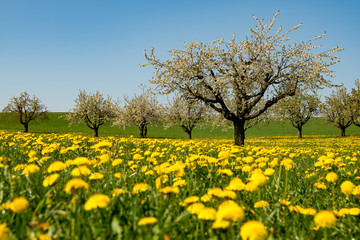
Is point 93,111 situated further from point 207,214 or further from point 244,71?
point 207,214

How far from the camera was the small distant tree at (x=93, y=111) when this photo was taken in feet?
112

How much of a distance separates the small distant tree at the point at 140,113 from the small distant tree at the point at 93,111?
1.49 m

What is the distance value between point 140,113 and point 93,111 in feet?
21.6

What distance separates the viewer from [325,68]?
15.3 metres

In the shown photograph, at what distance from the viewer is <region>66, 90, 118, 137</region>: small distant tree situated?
34.0 meters

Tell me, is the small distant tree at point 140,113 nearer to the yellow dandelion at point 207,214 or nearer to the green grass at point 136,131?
the green grass at point 136,131

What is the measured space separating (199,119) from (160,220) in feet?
109

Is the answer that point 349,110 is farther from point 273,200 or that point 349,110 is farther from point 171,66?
point 273,200

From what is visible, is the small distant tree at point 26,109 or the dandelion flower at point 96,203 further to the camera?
the small distant tree at point 26,109

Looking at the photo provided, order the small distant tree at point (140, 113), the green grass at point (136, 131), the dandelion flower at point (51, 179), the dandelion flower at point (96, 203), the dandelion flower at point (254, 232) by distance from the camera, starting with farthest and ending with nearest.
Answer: the green grass at point (136, 131), the small distant tree at point (140, 113), the dandelion flower at point (51, 179), the dandelion flower at point (96, 203), the dandelion flower at point (254, 232)

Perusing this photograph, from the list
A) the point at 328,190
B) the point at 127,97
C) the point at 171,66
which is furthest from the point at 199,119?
the point at 328,190

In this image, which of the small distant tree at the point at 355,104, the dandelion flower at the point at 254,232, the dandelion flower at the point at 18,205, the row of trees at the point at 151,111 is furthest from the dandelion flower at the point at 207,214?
the small distant tree at the point at 355,104

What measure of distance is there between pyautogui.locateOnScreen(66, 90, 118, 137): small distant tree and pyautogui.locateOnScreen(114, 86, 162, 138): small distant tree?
1.49 m

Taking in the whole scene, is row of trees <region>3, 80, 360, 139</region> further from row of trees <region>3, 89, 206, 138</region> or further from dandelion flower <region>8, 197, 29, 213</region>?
dandelion flower <region>8, 197, 29, 213</region>
